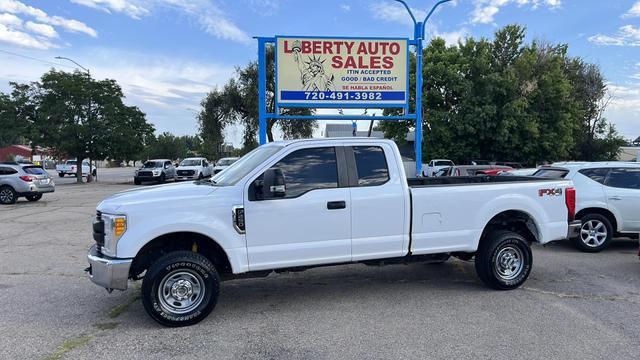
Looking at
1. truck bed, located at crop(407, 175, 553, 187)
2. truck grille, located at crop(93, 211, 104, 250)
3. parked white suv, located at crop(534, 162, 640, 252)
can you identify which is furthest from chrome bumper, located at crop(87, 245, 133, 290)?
parked white suv, located at crop(534, 162, 640, 252)

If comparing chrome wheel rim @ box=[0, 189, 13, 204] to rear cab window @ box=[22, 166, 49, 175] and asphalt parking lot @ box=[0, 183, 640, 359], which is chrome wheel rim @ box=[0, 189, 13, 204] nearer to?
rear cab window @ box=[22, 166, 49, 175]

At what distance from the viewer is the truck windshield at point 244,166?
17.7 feet

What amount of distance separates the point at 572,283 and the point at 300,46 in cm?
1033

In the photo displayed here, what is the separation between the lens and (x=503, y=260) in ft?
20.5

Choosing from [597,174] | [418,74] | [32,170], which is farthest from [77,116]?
[597,174]

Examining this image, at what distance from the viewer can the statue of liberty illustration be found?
14375 millimetres

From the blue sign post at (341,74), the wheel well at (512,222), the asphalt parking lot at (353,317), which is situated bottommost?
the asphalt parking lot at (353,317)

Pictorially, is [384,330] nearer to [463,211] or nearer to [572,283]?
[463,211]

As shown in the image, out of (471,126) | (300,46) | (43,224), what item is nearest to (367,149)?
(300,46)

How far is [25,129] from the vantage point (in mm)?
32781

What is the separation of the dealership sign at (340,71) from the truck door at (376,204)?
907 cm

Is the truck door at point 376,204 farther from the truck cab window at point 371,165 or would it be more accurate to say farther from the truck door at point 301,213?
the truck door at point 301,213

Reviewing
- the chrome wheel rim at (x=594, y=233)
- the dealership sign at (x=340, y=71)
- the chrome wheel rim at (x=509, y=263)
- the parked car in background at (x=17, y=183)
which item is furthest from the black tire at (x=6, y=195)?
the chrome wheel rim at (x=594, y=233)

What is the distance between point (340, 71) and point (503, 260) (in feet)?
31.0
